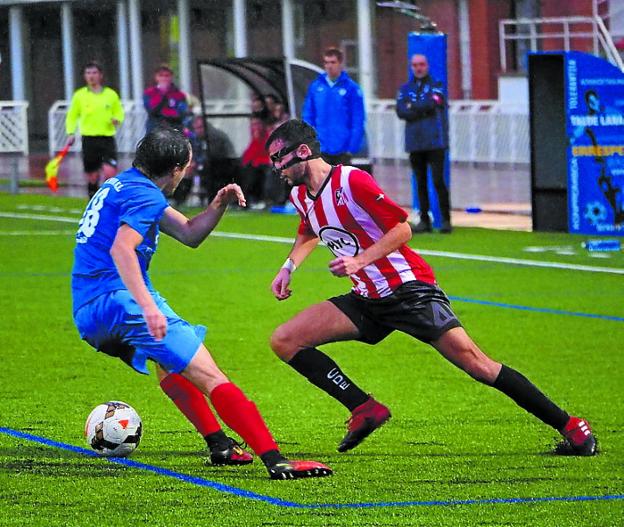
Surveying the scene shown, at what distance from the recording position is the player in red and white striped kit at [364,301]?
7.78m

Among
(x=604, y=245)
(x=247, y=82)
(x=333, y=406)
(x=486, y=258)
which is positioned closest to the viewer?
(x=333, y=406)

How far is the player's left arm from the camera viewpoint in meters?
7.57

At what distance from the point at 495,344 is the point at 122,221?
553 centimetres

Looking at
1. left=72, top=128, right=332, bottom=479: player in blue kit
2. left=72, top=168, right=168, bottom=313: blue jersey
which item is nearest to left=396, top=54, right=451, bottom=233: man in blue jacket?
left=72, top=128, right=332, bottom=479: player in blue kit

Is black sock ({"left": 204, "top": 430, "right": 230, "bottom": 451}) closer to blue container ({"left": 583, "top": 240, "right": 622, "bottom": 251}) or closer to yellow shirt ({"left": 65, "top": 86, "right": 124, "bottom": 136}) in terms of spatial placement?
blue container ({"left": 583, "top": 240, "right": 622, "bottom": 251})

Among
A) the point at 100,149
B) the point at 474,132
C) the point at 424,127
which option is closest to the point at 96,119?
the point at 100,149

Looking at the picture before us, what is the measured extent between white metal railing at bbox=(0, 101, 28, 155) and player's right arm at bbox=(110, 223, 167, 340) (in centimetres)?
3624

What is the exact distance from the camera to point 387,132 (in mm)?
36969

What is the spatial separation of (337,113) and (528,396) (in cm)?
1222

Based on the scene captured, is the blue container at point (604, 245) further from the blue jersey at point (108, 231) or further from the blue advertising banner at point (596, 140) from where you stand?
the blue jersey at point (108, 231)

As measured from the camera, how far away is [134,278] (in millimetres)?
6980

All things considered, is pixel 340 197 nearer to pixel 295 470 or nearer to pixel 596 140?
pixel 295 470

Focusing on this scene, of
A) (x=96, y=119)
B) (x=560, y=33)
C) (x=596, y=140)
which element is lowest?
(x=596, y=140)

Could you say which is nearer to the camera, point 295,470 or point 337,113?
point 295,470
